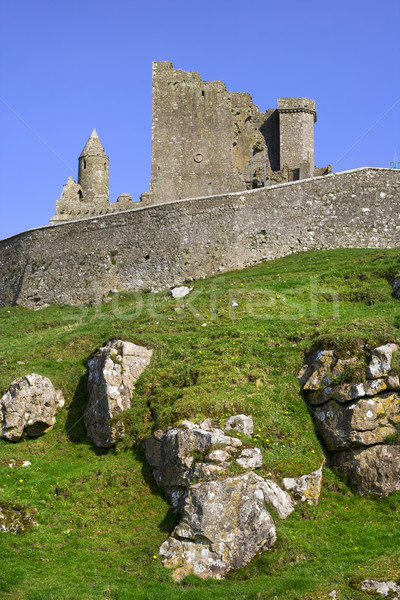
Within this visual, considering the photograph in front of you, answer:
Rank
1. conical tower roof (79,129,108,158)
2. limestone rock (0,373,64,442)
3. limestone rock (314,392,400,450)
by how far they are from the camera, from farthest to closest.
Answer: conical tower roof (79,129,108,158)
limestone rock (0,373,64,442)
limestone rock (314,392,400,450)

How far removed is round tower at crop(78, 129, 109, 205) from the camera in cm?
5200

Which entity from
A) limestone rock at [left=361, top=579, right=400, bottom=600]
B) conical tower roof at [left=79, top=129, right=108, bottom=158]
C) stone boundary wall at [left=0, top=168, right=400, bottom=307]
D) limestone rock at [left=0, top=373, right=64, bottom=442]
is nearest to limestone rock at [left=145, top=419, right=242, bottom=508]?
limestone rock at [left=361, top=579, right=400, bottom=600]

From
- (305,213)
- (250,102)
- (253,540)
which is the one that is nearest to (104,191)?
(250,102)

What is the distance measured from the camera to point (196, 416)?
18906mm

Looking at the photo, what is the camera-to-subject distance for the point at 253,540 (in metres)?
15.7

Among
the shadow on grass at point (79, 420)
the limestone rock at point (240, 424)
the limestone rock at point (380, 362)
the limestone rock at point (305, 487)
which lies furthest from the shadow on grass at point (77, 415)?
the limestone rock at point (380, 362)

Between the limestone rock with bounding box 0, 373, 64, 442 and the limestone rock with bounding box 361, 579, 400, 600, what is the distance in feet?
38.2

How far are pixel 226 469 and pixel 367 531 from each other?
3.44 metres

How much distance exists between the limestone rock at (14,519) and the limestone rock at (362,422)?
25.4ft

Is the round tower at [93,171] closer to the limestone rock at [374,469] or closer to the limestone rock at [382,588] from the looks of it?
the limestone rock at [374,469]

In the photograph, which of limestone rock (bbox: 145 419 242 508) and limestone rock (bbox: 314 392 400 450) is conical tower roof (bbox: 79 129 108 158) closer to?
limestone rock (bbox: 145 419 242 508)

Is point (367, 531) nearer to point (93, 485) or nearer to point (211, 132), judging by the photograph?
point (93, 485)

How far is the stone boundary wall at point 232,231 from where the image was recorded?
125 feet

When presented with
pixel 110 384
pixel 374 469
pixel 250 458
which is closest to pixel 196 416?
pixel 250 458
